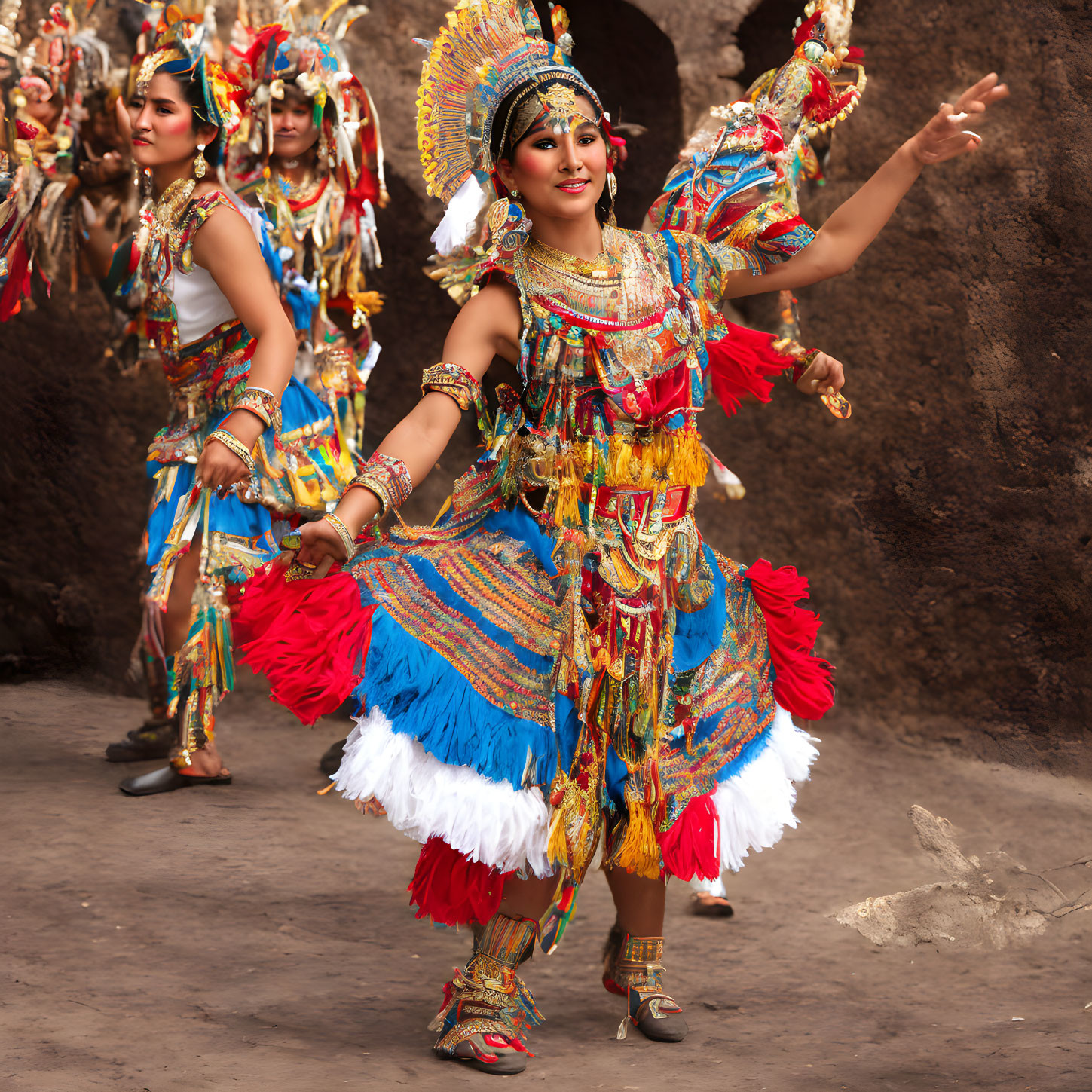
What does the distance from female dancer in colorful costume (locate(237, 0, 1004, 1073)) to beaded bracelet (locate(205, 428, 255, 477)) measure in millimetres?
286

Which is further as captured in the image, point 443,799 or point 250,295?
point 250,295

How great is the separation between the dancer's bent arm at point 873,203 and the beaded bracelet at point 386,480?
2.96 ft

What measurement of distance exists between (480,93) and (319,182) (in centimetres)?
229

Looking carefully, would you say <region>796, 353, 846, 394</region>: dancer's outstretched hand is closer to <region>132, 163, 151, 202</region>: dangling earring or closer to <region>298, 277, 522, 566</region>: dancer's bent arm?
<region>298, 277, 522, 566</region>: dancer's bent arm

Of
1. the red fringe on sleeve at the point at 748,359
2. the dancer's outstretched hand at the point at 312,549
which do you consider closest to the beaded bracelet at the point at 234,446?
the dancer's outstretched hand at the point at 312,549

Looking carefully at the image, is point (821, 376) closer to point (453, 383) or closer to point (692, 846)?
point (453, 383)

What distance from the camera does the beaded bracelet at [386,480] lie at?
8.43 ft

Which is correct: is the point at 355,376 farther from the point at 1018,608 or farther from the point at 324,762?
the point at 1018,608

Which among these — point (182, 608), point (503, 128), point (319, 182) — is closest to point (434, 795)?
point (503, 128)

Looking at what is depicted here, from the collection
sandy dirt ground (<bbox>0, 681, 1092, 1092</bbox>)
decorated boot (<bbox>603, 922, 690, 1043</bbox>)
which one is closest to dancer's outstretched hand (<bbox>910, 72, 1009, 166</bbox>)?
decorated boot (<bbox>603, 922, 690, 1043</bbox>)

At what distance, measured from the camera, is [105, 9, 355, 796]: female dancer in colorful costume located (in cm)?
408

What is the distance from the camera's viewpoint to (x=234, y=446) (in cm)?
275

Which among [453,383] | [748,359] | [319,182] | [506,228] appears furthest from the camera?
[319,182]

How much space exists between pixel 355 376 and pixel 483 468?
7.45 feet
